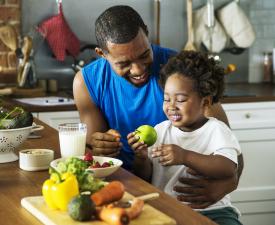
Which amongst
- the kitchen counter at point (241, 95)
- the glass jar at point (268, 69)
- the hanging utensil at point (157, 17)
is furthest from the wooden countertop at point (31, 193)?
the glass jar at point (268, 69)

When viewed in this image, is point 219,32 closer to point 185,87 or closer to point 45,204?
point 185,87

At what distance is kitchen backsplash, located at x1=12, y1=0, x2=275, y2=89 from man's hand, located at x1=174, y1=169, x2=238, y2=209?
2322mm

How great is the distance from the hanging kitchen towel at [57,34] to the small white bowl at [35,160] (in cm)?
235

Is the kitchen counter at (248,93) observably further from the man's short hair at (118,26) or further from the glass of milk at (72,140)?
the glass of milk at (72,140)

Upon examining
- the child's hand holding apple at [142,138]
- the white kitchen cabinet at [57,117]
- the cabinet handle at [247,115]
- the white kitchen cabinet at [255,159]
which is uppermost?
the child's hand holding apple at [142,138]

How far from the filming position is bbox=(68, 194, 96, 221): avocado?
5.13 feet

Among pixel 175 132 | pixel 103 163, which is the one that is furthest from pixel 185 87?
pixel 103 163

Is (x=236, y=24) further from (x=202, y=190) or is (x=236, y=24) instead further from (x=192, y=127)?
(x=202, y=190)

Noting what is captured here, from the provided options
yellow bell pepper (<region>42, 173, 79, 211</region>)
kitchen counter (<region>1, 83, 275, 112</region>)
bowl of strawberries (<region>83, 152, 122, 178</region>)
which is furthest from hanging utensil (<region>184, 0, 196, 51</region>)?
yellow bell pepper (<region>42, 173, 79, 211</region>)

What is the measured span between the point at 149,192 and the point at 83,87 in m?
1.08

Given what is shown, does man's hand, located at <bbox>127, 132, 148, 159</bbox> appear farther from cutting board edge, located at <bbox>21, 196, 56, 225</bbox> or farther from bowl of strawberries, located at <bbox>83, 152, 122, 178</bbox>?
cutting board edge, located at <bbox>21, 196, 56, 225</bbox>

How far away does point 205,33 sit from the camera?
4.79 meters

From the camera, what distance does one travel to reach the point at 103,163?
6.97 ft

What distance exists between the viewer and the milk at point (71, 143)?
232cm
